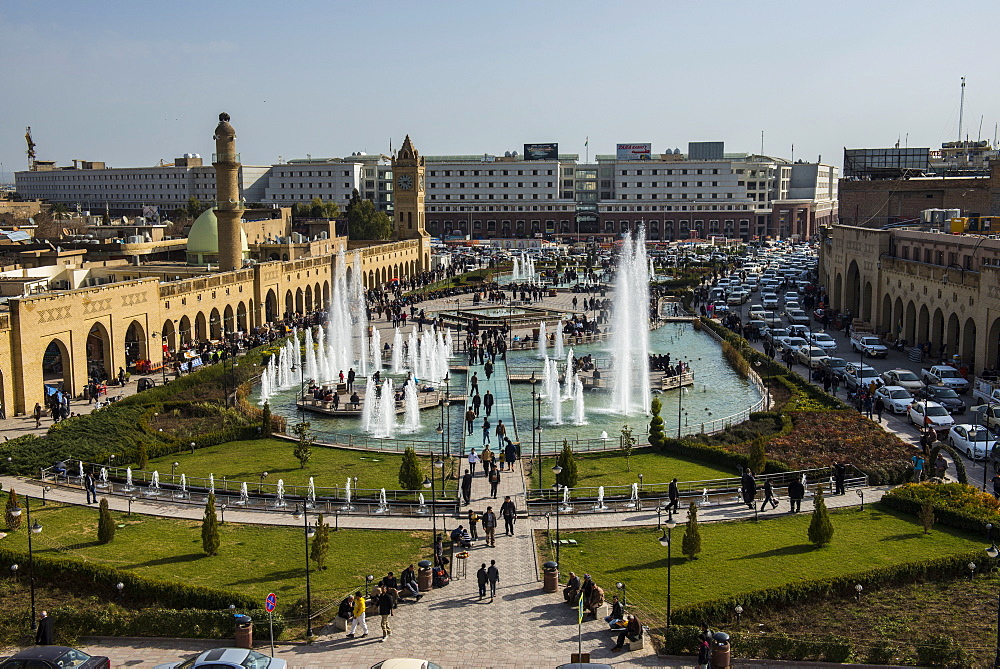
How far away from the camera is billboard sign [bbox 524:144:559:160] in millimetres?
131750

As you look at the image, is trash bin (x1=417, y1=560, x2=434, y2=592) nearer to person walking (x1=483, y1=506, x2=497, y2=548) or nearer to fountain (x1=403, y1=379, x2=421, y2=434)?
person walking (x1=483, y1=506, x2=497, y2=548)

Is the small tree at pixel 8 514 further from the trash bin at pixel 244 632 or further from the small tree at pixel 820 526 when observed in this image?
the small tree at pixel 820 526

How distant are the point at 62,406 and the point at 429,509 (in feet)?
54.4

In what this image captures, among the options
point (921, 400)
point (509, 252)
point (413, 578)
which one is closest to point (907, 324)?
point (921, 400)

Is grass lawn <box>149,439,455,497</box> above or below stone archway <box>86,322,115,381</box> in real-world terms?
below

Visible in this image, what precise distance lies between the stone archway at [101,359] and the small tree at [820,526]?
1164 inches

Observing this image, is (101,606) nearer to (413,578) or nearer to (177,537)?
(177,537)

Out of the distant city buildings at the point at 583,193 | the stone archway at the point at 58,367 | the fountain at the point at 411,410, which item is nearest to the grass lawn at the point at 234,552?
the fountain at the point at 411,410

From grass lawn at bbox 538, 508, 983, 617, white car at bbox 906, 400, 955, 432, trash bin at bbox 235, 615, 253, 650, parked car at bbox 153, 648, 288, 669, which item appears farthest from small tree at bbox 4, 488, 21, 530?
white car at bbox 906, 400, 955, 432

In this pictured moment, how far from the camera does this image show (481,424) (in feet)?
111

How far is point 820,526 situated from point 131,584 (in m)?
14.1

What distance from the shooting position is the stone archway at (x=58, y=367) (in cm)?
3810

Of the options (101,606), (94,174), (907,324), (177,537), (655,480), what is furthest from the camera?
(94,174)

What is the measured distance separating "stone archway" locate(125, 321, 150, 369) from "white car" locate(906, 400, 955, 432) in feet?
103
